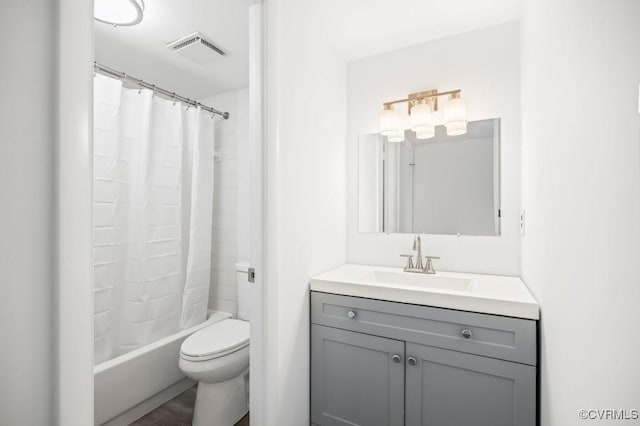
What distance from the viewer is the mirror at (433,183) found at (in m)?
1.75

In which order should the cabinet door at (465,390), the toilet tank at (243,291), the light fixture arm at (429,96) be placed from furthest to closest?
the toilet tank at (243,291) → the light fixture arm at (429,96) → the cabinet door at (465,390)

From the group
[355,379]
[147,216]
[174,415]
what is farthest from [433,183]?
[174,415]

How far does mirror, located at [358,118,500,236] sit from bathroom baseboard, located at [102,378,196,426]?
64.6 inches

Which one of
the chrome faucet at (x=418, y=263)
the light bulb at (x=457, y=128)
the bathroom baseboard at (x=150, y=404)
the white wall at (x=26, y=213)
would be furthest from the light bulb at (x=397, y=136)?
the bathroom baseboard at (x=150, y=404)

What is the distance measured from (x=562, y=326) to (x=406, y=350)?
27.2 inches

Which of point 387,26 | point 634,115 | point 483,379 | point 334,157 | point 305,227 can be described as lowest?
point 483,379

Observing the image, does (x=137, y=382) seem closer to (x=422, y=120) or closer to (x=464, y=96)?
(x=422, y=120)

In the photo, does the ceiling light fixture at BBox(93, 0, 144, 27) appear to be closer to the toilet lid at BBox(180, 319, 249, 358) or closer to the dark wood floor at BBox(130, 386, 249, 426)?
the toilet lid at BBox(180, 319, 249, 358)

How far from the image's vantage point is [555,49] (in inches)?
33.7

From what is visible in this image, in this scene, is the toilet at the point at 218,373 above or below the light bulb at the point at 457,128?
below

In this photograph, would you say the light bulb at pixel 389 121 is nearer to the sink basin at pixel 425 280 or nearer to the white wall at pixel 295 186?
the white wall at pixel 295 186

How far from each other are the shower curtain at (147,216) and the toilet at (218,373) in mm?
481

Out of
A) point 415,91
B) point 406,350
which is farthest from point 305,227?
point 415,91

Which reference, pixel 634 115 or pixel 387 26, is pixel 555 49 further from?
pixel 387 26
